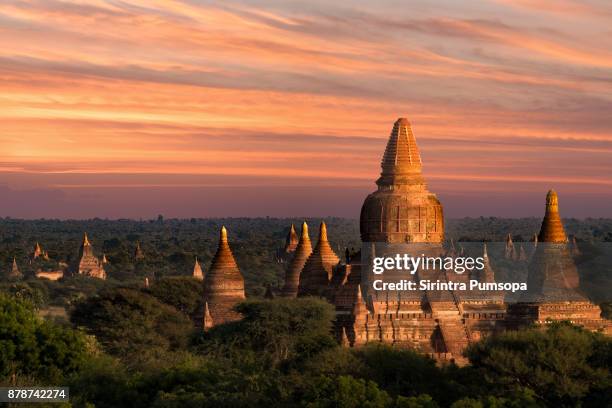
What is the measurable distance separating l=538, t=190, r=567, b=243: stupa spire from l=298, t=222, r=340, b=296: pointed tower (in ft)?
28.8

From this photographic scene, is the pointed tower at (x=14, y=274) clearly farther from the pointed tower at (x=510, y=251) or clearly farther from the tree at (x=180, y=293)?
the tree at (x=180, y=293)

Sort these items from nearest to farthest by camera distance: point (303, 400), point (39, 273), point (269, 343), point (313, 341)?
point (303, 400), point (313, 341), point (269, 343), point (39, 273)

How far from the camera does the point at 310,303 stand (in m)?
50.1

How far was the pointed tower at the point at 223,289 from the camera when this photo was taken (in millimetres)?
57625

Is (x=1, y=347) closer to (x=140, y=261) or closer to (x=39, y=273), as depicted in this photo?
(x=39, y=273)

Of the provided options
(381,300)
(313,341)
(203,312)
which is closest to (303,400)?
(313,341)

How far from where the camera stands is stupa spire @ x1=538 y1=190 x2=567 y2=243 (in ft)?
175

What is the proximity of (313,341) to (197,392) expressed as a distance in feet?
28.1

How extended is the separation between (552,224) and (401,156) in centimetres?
786

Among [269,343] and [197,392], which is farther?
[269,343]

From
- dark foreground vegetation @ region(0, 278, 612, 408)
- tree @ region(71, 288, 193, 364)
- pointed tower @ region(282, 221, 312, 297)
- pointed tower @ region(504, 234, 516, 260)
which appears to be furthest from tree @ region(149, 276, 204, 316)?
pointed tower @ region(504, 234, 516, 260)

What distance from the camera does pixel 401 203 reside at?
57.6 metres

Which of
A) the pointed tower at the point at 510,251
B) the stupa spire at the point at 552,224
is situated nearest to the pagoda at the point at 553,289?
the stupa spire at the point at 552,224

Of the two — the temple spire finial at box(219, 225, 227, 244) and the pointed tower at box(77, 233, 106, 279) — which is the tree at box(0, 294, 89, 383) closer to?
the temple spire finial at box(219, 225, 227, 244)
